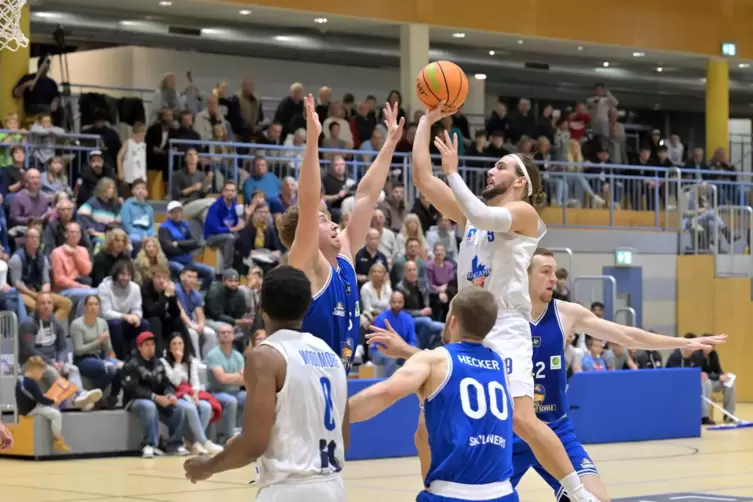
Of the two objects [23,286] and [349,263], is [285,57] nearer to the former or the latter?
[23,286]

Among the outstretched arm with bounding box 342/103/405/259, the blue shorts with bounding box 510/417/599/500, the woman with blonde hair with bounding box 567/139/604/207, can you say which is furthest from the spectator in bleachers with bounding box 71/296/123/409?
the woman with blonde hair with bounding box 567/139/604/207

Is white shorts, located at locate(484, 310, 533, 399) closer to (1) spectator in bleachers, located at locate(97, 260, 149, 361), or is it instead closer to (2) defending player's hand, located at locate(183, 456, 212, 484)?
(2) defending player's hand, located at locate(183, 456, 212, 484)

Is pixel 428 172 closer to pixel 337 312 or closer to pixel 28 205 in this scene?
pixel 337 312

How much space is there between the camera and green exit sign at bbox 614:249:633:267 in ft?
78.7

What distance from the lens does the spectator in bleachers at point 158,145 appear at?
797 inches

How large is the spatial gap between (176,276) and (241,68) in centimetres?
1098

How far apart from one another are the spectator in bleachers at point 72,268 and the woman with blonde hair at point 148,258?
22.6 inches

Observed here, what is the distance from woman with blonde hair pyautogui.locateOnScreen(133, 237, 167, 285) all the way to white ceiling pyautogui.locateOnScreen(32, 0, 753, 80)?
7.69 metres

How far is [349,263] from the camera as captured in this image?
7016 millimetres

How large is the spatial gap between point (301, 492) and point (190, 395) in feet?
34.4

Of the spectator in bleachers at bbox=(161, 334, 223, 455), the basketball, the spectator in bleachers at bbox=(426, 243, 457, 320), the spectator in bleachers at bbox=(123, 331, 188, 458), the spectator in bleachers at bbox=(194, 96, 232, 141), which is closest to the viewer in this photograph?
the basketball

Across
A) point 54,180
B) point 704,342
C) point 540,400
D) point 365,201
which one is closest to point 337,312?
point 365,201

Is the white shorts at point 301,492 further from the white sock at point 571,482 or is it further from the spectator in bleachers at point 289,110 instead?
the spectator in bleachers at point 289,110

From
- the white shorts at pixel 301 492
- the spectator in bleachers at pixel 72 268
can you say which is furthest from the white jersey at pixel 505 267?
the spectator in bleachers at pixel 72 268
